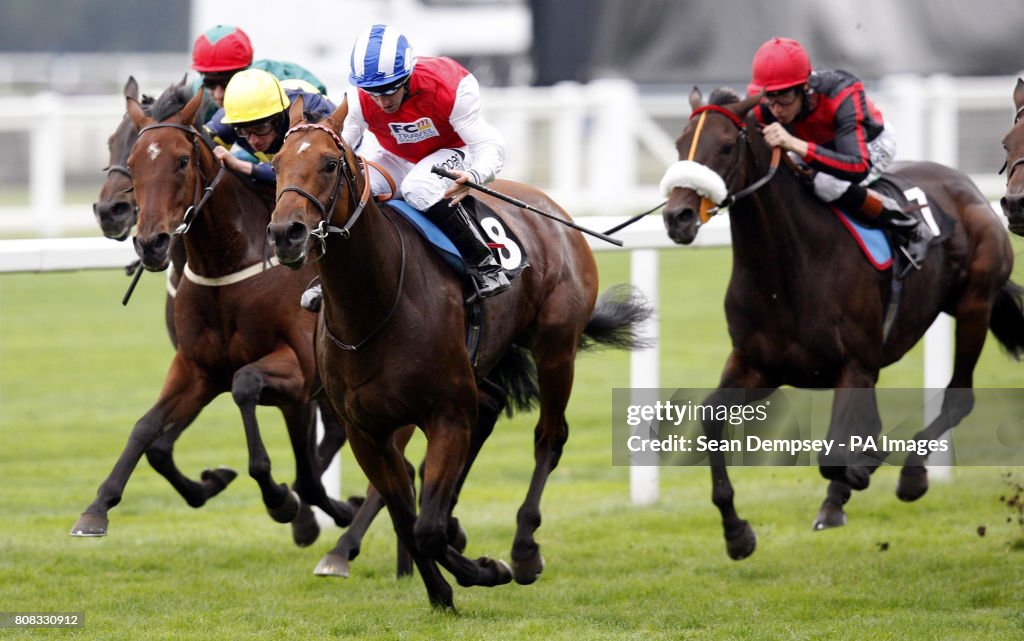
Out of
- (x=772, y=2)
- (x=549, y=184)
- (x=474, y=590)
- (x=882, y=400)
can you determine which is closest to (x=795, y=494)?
(x=882, y=400)

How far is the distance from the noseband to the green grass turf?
1.37m

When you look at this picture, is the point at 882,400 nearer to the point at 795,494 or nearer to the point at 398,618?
the point at 795,494

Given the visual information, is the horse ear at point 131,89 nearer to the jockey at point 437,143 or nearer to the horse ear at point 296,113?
the jockey at point 437,143

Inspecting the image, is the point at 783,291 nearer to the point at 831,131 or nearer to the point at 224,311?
the point at 831,131

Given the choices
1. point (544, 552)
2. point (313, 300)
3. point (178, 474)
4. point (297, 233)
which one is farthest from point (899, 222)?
point (178, 474)

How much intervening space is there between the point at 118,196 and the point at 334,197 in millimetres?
1304

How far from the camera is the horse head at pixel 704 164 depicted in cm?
559

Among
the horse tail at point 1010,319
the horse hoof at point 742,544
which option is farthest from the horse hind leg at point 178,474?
the horse tail at point 1010,319

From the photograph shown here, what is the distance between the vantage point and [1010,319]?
7.07 meters

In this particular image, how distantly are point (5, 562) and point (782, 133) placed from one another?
11.7 feet

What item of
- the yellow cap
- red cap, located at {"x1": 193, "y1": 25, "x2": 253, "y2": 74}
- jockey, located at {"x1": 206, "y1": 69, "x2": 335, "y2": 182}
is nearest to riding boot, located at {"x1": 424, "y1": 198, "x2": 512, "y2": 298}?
jockey, located at {"x1": 206, "y1": 69, "x2": 335, "y2": 182}

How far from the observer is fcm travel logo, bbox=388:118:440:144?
545 centimetres

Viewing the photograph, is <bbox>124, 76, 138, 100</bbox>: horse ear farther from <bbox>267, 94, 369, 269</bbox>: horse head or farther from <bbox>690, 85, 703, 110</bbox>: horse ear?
<bbox>690, 85, 703, 110</bbox>: horse ear

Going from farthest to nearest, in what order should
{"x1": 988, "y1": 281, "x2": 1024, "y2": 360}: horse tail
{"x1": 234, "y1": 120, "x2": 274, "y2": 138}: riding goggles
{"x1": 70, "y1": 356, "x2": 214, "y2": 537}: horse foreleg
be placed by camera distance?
{"x1": 988, "y1": 281, "x2": 1024, "y2": 360}: horse tail, {"x1": 234, "y1": 120, "x2": 274, "y2": 138}: riding goggles, {"x1": 70, "y1": 356, "x2": 214, "y2": 537}: horse foreleg
